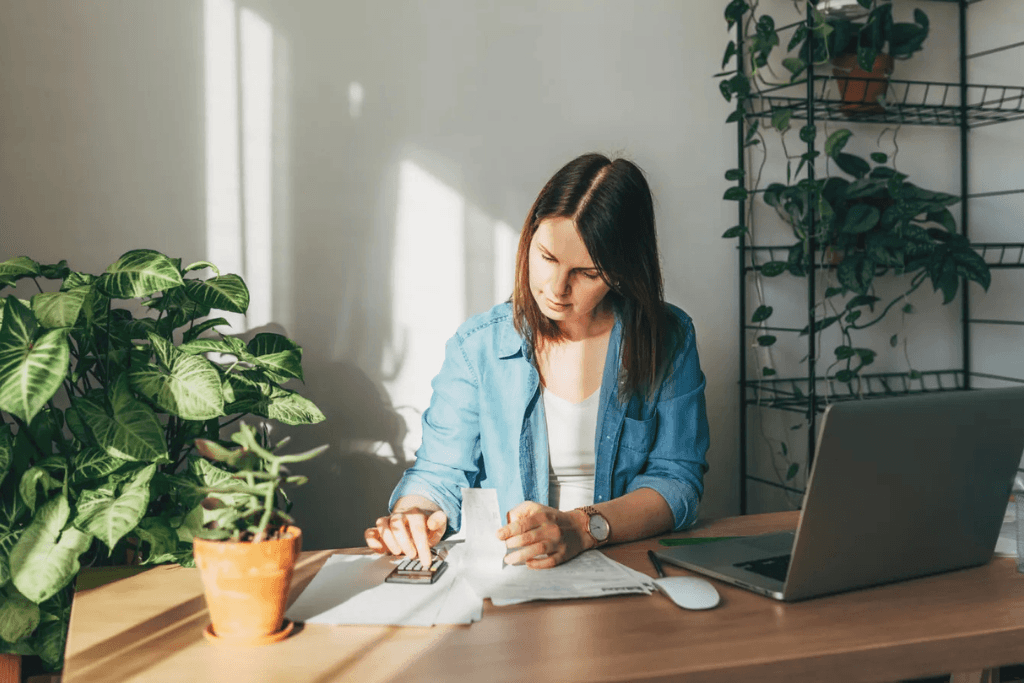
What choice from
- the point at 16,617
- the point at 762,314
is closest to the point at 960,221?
the point at 762,314

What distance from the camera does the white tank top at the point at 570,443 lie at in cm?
171

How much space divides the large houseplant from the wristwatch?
0.62 metres

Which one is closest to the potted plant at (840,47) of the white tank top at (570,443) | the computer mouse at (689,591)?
the white tank top at (570,443)

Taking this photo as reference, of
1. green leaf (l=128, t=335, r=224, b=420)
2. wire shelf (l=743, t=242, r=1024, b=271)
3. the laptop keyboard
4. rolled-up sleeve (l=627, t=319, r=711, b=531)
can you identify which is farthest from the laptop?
wire shelf (l=743, t=242, r=1024, b=271)

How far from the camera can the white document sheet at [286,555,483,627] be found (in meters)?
1.02

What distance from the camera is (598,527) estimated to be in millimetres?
1328

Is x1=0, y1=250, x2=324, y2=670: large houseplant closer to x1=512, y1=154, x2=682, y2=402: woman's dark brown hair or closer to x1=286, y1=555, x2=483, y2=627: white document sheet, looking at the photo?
x1=286, y1=555, x2=483, y2=627: white document sheet

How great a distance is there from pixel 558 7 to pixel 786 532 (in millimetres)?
1627

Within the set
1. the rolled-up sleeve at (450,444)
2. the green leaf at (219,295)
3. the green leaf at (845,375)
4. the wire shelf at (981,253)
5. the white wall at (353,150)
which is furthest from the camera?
the wire shelf at (981,253)

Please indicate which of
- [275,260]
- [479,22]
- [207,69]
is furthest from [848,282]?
[207,69]

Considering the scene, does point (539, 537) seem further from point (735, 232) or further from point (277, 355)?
point (735, 232)

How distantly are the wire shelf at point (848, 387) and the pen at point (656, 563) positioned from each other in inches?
51.3

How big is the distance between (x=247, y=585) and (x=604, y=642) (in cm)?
40

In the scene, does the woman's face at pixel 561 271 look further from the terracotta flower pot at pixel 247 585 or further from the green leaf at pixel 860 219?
the green leaf at pixel 860 219
